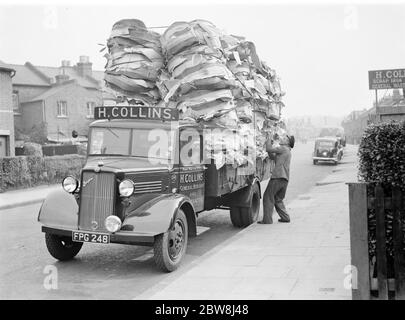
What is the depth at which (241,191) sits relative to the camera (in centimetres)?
986

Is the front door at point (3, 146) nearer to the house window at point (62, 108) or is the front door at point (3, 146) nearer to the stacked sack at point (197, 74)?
the house window at point (62, 108)

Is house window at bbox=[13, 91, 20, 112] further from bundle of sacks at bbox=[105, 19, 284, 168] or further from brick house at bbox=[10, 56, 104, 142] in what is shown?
bundle of sacks at bbox=[105, 19, 284, 168]

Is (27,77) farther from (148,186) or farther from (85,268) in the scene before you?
(148,186)

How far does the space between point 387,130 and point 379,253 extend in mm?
1226

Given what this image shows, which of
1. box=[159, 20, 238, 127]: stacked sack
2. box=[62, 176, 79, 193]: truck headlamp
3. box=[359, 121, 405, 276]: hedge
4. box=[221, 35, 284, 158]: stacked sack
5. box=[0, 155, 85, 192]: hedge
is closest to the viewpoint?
box=[359, 121, 405, 276]: hedge

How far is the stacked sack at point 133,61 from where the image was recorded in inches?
339

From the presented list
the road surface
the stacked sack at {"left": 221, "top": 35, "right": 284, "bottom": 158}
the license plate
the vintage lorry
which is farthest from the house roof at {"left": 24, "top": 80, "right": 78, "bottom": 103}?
the license plate

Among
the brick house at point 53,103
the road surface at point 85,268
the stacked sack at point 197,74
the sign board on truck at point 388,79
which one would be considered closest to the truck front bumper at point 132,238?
the road surface at point 85,268

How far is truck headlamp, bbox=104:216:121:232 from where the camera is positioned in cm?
627

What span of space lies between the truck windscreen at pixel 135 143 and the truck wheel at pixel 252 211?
124 inches

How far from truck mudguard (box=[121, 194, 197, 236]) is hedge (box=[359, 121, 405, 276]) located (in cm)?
260

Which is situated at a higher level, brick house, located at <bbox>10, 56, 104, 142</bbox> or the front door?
brick house, located at <bbox>10, 56, 104, 142</bbox>
